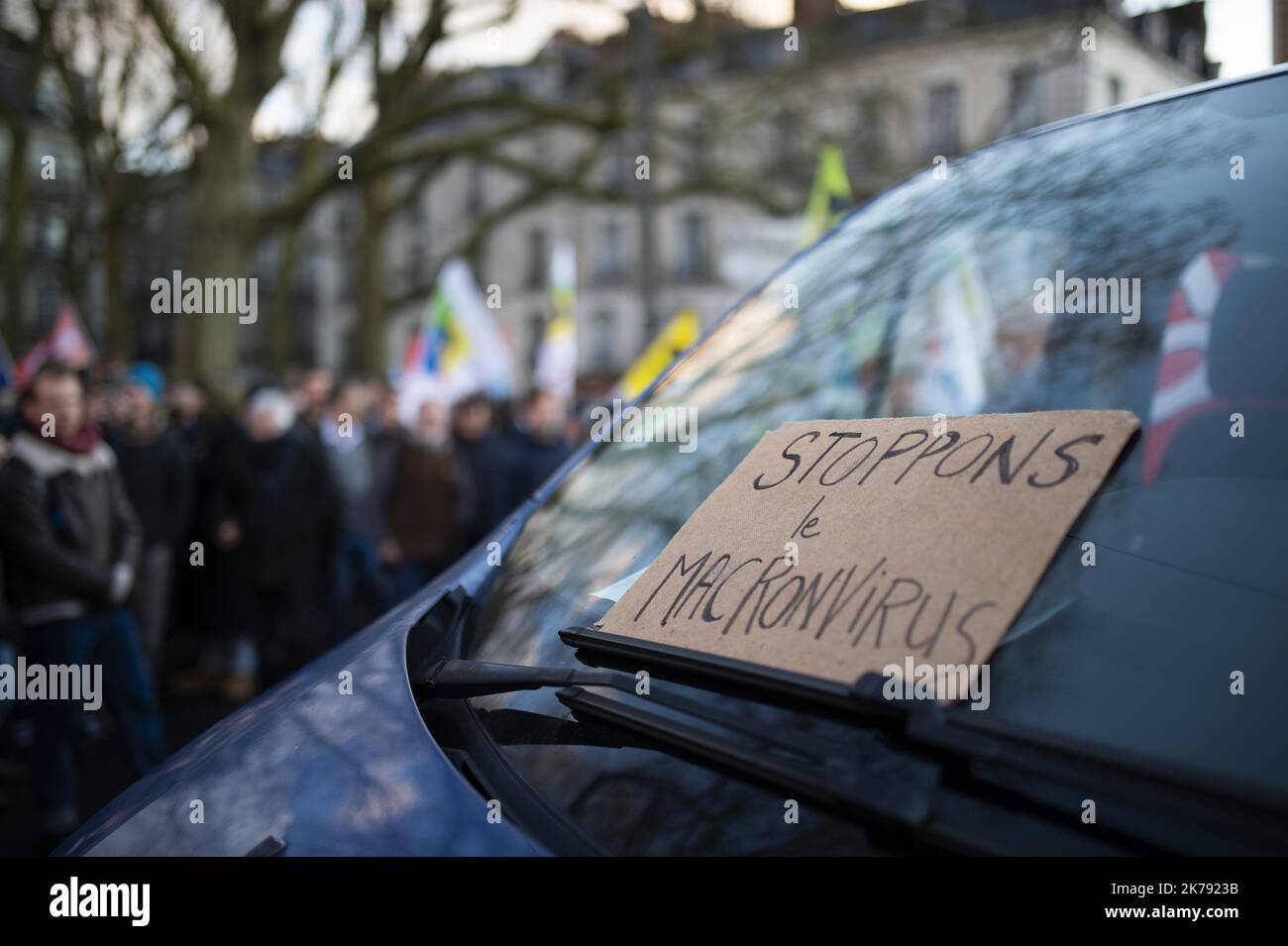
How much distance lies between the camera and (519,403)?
16.5 m

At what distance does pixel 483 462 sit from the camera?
376 inches

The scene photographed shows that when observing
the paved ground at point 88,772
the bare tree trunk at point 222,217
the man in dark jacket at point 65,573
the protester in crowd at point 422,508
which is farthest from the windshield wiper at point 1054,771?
the bare tree trunk at point 222,217

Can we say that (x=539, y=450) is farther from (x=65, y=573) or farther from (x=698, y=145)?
(x=698, y=145)

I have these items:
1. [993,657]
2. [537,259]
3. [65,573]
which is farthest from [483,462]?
[537,259]

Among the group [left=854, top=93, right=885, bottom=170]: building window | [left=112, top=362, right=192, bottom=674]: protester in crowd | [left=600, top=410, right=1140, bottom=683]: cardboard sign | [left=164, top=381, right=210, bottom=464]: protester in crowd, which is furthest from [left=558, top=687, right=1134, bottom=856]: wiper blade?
[left=854, top=93, right=885, bottom=170]: building window

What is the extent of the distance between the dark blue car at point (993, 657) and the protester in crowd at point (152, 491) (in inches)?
228

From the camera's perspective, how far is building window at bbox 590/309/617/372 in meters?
52.4

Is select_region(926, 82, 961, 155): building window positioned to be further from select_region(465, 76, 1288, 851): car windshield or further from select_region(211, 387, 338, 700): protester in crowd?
select_region(465, 76, 1288, 851): car windshield

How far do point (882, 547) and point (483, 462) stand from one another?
838cm

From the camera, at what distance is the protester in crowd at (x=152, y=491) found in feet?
23.2
